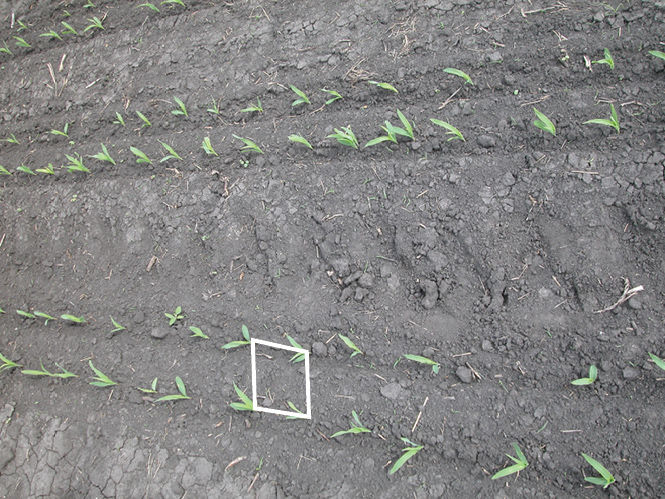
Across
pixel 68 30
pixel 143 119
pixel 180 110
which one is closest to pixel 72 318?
pixel 143 119

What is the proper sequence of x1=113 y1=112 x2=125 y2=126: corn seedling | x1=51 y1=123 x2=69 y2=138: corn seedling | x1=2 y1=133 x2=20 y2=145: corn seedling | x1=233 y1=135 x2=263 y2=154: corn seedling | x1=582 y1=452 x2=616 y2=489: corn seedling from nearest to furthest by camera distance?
x1=582 y1=452 x2=616 y2=489: corn seedling → x1=233 y1=135 x2=263 y2=154: corn seedling → x1=113 y1=112 x2=125 y2=126: corn seedling → x1=51 y1=123 x2=69 y2=138: corn seedling → x1=2 y1=133 x2=20 y2=145: corn seedling

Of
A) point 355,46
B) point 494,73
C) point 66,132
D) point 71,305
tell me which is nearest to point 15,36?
point 66,132

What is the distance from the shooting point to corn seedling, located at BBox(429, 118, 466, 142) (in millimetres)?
2216

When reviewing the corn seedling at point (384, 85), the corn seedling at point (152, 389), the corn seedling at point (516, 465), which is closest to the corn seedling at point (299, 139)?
the corn seedling at point (384, 85)

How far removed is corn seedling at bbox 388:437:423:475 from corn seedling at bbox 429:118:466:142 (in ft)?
4.65

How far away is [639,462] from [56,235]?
315 cm

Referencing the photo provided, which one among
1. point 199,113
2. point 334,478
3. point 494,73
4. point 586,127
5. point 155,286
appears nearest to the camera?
point 334,478

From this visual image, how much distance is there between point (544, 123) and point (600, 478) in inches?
58.7

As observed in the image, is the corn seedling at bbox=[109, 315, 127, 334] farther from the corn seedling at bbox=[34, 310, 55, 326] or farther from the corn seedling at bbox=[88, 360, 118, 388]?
the corn seedling at bbox=[34, 310, 55, 326]

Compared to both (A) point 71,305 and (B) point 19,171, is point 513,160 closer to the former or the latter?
(A) point 71,305

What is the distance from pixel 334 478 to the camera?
1.99 m

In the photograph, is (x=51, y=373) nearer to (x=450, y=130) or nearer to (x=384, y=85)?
(x=384, y=85)

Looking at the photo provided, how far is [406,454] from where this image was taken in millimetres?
1896

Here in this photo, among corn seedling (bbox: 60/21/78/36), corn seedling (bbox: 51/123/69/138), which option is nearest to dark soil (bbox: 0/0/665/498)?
corn seedling (bbox: 51/123/69/138)
